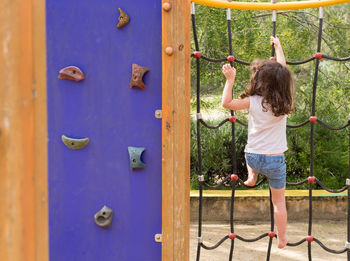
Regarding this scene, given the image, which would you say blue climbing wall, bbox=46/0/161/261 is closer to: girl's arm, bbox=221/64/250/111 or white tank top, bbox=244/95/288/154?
girl's arm, bbox=221/64/250/111

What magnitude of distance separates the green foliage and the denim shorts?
219 cm

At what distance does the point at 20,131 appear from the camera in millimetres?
606

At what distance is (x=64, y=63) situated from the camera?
6.50 feet

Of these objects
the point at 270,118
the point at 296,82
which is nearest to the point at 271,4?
the point at 270,118

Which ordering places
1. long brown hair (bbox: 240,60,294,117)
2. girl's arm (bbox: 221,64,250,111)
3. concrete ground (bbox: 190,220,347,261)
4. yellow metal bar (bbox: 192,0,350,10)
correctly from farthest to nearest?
1. concrete ground (bbox: 190,220,347,261)
2. yellow metal bar (bbox: 192,0,350,10)
3. long brown hair (bbox: 240,60,294,117)
4. girl's arm (bbox: 221,64,250,111)

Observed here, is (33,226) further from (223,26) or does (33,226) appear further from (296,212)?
(296,212)

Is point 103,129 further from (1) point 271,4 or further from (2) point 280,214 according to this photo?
(1) point 271,4

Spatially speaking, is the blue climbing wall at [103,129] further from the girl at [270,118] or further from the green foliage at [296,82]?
the green foliage at [296,82]

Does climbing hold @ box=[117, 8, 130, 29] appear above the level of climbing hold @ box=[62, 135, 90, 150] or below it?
above

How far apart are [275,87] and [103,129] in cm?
102

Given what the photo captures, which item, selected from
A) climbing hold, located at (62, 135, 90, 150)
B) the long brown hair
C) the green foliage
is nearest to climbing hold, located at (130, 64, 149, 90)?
climbing hold, located at (62, 135, 90, 150)

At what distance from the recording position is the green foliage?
4598 mm

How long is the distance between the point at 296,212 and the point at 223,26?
2146 millimetres

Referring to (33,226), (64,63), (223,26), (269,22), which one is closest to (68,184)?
(64,63)
